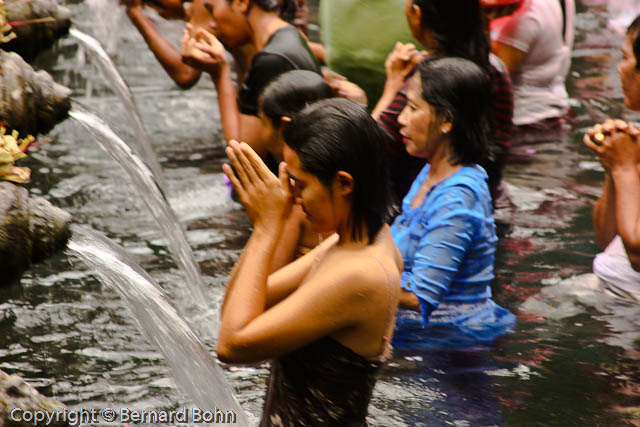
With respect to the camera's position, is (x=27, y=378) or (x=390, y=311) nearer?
(x=390, y=311)

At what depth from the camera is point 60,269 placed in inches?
182

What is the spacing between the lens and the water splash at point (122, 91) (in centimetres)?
582

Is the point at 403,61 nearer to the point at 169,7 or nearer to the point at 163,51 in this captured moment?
the point at 163,51

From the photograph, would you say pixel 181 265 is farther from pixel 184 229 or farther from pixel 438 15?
pixel 438 15

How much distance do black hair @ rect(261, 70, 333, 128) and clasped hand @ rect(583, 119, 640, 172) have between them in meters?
1.22

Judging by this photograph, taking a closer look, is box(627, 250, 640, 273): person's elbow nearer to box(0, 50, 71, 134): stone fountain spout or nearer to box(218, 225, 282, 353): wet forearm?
box(218, 225, 282, 353): wet forearm

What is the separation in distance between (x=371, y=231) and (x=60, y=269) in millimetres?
2604

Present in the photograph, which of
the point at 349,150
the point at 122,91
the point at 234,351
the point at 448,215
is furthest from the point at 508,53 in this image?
the point at 234,351

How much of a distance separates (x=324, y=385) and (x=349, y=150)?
0.70 meters

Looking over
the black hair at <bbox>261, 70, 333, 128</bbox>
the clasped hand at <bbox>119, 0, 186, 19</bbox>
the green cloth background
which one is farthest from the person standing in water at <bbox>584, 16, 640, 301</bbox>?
the clasped hand at <bbox>119, 0, 186, 19</bbox>

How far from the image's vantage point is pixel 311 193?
2.51m

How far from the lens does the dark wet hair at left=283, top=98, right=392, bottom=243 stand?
8.11ft

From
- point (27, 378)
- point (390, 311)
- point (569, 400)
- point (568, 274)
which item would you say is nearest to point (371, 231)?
point (390, 311)

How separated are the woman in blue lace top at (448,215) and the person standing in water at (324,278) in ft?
2.70
